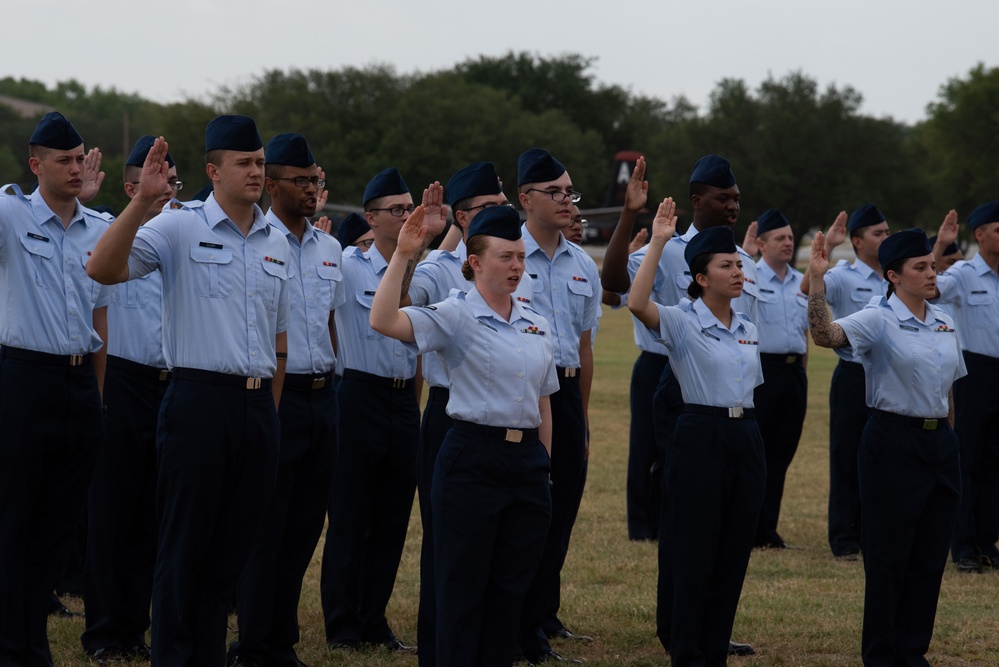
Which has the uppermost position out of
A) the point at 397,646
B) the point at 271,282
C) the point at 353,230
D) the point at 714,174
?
the point at 714,174

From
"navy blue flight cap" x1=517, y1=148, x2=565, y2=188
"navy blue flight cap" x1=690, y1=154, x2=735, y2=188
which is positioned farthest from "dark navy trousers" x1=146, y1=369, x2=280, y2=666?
"navy blue flight cap" x1=690, y1=154, x2=735, y2=188

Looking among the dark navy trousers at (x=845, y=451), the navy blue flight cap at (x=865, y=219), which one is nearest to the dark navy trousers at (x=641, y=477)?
the dark navy trousers at (x=845, y=451)

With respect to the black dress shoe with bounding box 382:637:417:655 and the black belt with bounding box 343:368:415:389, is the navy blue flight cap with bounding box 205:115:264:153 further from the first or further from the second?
the black dress shoe with bounding box 382:637:417:655

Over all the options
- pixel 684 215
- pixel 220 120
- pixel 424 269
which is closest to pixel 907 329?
pixel 424 269

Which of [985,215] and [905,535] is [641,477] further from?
[905,535]

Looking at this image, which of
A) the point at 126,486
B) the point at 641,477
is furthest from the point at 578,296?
the point at 641,477

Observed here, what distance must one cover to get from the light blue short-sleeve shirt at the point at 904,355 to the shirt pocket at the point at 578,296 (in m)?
1.27

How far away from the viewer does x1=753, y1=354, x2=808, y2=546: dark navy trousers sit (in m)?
9.93

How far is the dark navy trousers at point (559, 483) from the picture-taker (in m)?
6.46

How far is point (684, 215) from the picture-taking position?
61906 mm

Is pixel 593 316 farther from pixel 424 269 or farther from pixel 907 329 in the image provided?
pixel 907 329

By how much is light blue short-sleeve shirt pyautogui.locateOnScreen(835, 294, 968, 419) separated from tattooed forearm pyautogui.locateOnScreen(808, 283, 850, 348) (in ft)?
0.27

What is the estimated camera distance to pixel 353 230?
804 centimetres

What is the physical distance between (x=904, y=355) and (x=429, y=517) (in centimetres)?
244
